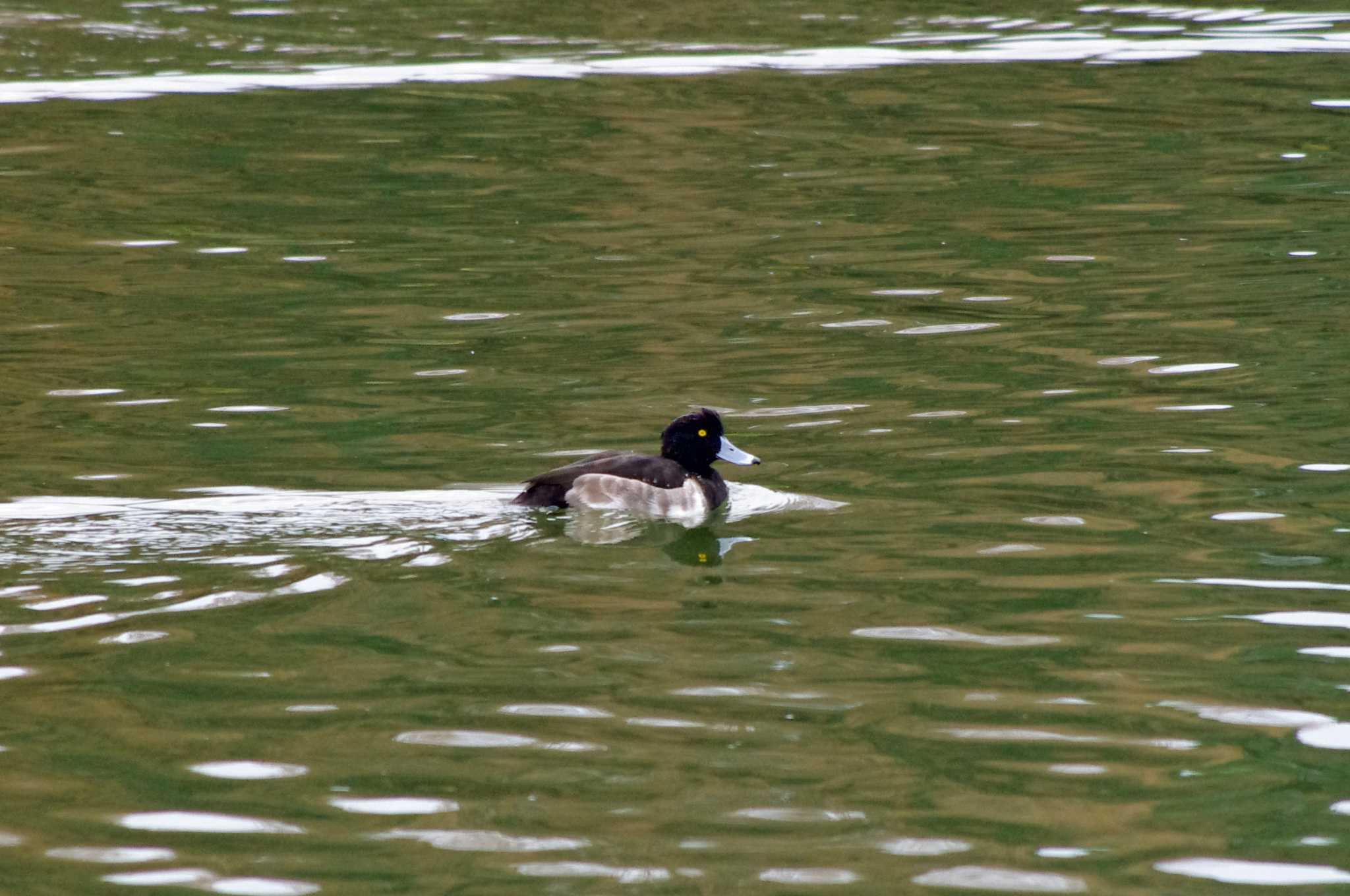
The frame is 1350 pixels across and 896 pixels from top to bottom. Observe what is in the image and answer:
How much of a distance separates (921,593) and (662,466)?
239cm

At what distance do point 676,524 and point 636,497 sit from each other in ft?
1.10

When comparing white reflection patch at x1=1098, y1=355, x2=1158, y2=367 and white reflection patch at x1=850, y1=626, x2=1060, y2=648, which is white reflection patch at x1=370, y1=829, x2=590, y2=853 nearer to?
white reflection patch at x1=850, y1=626, x2=1060, y2=648

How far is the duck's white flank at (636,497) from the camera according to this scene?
37.1 ft

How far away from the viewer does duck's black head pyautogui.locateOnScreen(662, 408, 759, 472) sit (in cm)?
1209

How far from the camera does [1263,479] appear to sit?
460 inches

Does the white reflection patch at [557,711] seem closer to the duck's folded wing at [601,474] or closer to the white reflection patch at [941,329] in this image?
the duck's folded wing at [601,474]

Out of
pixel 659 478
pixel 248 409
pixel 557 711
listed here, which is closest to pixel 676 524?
pixel 659 478

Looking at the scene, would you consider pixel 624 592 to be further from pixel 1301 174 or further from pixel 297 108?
pixel 297 108

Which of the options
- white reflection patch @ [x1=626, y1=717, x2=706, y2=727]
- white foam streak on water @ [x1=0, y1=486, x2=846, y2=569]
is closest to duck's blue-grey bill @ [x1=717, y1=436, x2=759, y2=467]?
white foam streak on water @ [x1=0, y1=486, x2=846, y2=569]

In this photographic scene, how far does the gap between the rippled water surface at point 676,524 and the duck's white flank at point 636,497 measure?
157mm

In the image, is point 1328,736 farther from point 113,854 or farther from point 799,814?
point 113,854

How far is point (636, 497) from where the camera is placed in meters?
11.7

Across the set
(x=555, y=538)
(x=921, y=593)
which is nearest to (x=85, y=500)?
(x=555, y=538)

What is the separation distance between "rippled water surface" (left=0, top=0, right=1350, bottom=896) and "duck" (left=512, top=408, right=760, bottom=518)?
171mm
